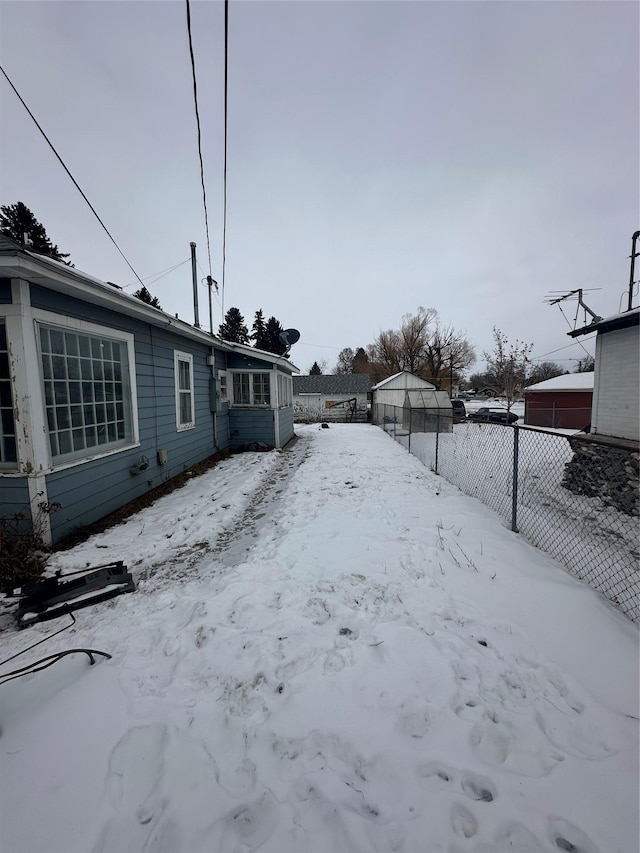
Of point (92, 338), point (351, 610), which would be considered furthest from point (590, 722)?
point (92, 338)

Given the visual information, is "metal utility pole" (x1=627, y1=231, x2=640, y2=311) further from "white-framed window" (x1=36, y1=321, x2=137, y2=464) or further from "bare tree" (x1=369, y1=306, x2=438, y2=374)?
"bare tree" (x1=369, y1=306, x2=438, y2=374)

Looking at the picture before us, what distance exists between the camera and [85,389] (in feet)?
14.4

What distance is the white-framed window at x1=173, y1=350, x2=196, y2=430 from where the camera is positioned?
6883mm

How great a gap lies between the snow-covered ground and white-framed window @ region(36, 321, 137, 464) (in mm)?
1705

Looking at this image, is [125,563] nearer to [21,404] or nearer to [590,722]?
[21,404]

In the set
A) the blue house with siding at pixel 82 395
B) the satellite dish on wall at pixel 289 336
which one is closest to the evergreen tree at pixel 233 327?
the satellite dish on wall at pixel 289 336

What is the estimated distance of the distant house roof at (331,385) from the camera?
30.3m

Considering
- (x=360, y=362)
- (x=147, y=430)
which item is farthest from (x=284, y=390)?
(x=360, y=362)

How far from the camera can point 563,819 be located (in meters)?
1.27

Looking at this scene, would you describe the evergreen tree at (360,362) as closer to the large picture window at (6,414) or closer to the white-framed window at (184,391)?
the white-framed window at (184,391)

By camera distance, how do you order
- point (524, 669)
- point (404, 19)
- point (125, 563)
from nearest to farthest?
1. point (524, 669)
2. point (125, 563)
3. point (404, 19)

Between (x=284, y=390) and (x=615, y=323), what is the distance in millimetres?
9062

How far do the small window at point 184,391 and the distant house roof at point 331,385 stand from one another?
892 inches

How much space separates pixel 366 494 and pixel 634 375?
21.8 ft
